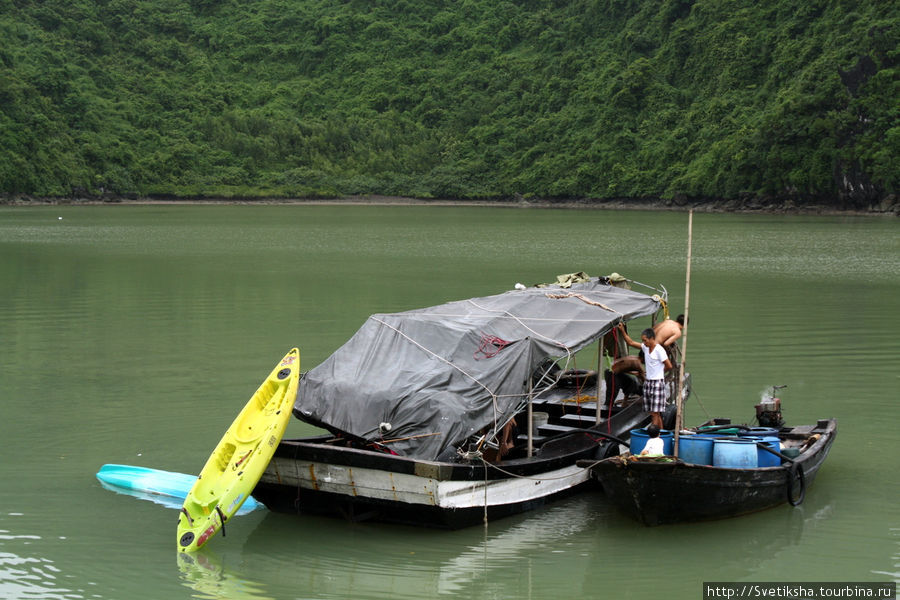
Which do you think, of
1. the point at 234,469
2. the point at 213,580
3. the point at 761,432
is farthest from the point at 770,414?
the point at 213,580

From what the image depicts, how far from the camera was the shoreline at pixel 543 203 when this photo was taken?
7738cm

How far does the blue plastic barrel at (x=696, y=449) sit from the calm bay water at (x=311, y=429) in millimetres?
639

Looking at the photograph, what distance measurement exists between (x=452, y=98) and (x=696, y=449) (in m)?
143

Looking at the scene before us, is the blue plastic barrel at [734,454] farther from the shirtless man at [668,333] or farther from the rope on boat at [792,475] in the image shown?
the shirtless man at [668,333]

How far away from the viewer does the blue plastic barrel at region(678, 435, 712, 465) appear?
937 centimetres

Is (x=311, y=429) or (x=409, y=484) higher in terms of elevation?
(x=409, y=484)

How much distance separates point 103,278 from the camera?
95.5 ft

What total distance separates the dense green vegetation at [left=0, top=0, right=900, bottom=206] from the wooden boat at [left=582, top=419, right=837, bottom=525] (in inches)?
2595

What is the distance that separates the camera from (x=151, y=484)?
1006 cm

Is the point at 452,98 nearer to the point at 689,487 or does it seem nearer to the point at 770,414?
the point at 770,414

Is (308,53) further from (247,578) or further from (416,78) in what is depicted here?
(247,578)

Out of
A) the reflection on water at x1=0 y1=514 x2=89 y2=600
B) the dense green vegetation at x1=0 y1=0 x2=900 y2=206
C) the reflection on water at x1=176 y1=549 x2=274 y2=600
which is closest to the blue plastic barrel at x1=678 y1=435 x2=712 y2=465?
the reflection on water at x1=176 y1=549 x2=274 y2=600

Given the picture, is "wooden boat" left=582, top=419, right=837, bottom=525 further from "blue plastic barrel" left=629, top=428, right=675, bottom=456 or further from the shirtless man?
the shirtless man

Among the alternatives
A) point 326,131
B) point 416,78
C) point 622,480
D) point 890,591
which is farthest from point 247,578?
point 416,78
